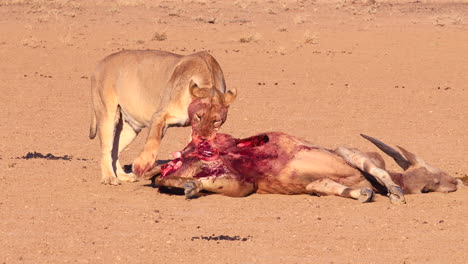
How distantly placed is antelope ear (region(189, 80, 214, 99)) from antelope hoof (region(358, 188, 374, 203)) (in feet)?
5.73

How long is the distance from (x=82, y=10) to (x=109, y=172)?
33079mm

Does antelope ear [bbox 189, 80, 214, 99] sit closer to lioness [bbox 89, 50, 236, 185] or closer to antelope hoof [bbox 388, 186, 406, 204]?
lioness [bbox 89, 50, 236, 185]

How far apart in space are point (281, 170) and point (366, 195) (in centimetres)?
89

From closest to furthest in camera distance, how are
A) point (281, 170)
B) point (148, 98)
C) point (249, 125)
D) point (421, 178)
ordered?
point (281, 170), point (421, 178), point (148, 98), point (249, 125)

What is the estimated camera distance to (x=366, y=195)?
977 centimetres

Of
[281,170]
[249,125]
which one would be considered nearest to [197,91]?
[281,170]

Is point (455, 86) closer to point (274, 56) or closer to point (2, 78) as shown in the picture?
point (274, 56)

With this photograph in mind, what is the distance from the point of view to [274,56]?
28.0 meters

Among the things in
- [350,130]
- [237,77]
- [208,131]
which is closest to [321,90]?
[237,77]

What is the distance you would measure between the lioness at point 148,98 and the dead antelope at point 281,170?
243 millimetres

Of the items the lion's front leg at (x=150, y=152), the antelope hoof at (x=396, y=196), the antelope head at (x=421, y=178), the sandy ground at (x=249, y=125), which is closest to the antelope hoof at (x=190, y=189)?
the sandy ground at (x=249, y=125)

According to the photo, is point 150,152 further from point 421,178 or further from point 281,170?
point 421,178

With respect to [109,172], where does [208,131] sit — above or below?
above

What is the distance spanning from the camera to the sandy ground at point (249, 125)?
8.15 meters
